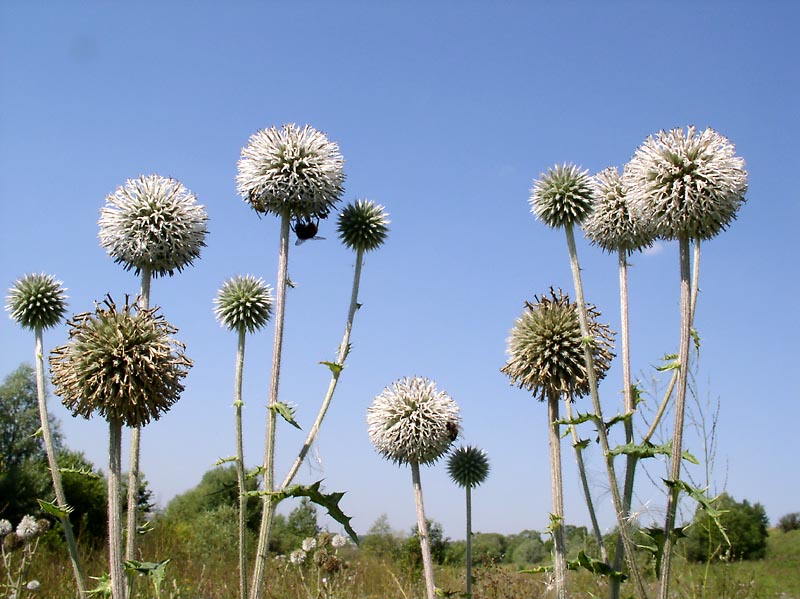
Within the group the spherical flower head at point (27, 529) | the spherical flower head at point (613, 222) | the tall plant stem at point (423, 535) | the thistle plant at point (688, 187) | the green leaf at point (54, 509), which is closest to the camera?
the green leaf at point (54, 509)

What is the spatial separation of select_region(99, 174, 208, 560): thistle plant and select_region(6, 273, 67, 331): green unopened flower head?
117 centimetres

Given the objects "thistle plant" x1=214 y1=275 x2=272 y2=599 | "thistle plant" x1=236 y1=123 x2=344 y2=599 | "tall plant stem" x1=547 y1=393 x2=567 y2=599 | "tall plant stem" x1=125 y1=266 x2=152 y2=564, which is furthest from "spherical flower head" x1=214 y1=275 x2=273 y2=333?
"tall plant stem" x1=547 y1=393 x2=567 y2=599

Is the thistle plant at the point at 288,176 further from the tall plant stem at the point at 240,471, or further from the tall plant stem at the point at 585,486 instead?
the tall plant stem at the point at 585,486

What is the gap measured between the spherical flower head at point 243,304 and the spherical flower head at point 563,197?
9.97 ft

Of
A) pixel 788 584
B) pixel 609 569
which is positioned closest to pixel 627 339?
pixel 609 569

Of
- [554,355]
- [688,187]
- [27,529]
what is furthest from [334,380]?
[27,529]

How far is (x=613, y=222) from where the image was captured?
5918 mm

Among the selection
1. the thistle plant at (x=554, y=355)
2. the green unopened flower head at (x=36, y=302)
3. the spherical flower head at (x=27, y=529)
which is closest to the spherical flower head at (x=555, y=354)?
the thistle plant at (x=554, y=355)

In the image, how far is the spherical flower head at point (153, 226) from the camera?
5.68 meters

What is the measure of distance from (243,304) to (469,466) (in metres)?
3.11

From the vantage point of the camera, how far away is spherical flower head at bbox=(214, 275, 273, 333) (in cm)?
695

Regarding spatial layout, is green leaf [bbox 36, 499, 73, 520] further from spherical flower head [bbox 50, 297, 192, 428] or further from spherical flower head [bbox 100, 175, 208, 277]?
spherical flower head [bbox 100, 175, 208, 277]

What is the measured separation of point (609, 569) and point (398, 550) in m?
15.6

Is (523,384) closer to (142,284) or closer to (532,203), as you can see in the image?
(532,203)
